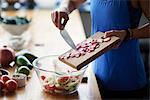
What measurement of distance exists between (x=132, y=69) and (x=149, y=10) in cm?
33

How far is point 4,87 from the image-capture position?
4.73ft

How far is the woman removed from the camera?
1.59m

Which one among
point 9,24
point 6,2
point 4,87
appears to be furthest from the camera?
point 6,2

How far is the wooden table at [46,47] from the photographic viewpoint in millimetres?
1433

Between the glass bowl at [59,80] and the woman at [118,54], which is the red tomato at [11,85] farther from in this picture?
the woman at [118,54]

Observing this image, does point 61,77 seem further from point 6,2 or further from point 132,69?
point 6,2

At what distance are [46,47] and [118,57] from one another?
565 mm

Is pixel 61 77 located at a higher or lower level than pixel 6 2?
lower

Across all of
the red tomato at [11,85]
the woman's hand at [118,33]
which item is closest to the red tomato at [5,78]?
Answer: the red tomato at [11,85]

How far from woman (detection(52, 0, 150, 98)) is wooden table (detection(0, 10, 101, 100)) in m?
0.08

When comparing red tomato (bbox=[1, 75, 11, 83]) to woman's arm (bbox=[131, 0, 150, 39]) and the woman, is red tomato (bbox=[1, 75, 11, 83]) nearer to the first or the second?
the woman

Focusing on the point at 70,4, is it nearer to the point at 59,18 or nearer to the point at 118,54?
the point at 59,18

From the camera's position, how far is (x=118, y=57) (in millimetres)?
1666

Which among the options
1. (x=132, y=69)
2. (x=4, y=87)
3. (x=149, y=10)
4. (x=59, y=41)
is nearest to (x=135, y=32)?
(x=149, y=10)
